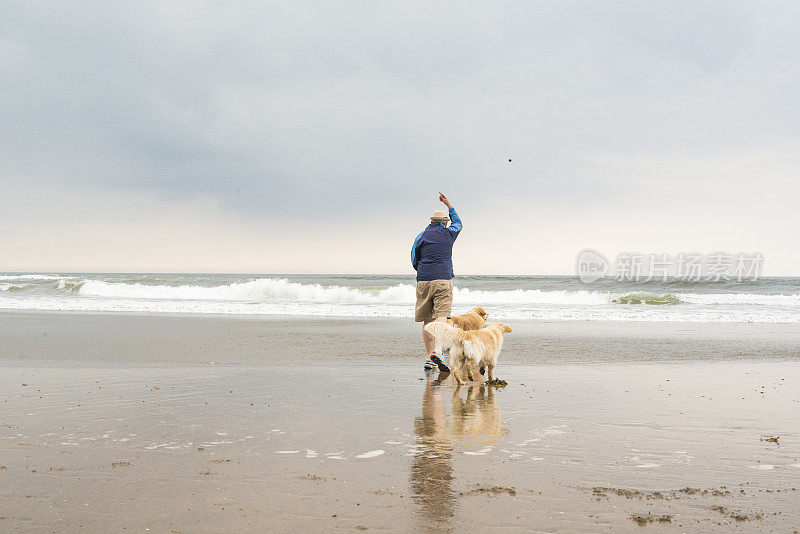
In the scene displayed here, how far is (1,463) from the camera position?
135 inches

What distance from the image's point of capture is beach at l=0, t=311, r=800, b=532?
8.93 feet

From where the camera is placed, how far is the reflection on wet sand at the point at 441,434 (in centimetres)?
282

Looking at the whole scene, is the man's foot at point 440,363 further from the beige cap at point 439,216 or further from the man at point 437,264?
the beige cap at point 439,216

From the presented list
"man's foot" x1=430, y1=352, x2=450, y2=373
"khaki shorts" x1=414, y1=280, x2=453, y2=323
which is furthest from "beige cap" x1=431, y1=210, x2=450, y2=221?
"man's foot" x1=430, y1=352, x2=450, y2=373

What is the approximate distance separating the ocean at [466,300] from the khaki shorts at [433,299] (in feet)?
26.9

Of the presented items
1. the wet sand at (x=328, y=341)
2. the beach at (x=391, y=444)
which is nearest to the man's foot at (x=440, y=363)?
the beach at (x=391, y=444)

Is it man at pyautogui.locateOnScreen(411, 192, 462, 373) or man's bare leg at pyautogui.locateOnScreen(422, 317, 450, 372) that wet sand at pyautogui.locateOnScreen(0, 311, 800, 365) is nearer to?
man's bare leg at pyautogui.locateOnScreen(422, 317, 450, 372)

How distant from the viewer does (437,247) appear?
773 cm

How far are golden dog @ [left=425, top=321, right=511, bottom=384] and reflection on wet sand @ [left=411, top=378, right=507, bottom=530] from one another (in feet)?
0.86

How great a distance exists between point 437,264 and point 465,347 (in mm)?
1761

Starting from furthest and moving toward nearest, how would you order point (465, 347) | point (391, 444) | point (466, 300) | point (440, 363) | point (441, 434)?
point (466, 300) → point (440, 363) → point (465, 347) → point (441, 434) → point (391, 444)

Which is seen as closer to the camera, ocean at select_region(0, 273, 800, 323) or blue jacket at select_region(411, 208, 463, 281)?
blue jacket at select_region(411, 208, 463, 281)

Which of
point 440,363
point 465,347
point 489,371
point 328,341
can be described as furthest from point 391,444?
point 328,341

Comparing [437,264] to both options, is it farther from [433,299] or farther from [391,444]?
[391,444]
